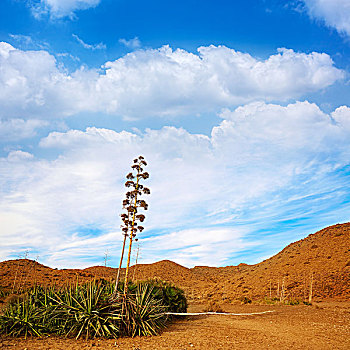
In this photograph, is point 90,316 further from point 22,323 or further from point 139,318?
point 22,323

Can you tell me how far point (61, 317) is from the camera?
8.91 metres

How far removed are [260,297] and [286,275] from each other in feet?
17.4

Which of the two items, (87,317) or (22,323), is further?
(22,323)

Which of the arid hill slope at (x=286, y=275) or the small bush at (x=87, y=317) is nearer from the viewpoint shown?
the small bush at (x=87, y=317)

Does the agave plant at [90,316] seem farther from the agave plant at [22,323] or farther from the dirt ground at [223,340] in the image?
the agave plant at [22,323]

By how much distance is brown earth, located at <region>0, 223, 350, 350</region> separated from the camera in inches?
328

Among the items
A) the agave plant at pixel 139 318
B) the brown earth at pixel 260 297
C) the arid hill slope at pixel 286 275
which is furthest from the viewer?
the arid hill slope at pixel 286 275

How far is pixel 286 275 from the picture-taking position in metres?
33.6

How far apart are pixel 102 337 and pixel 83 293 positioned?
1300 millimetres

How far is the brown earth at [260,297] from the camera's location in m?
8.34

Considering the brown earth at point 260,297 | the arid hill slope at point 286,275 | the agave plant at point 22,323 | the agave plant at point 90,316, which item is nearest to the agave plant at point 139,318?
the agave plant at point 90,316

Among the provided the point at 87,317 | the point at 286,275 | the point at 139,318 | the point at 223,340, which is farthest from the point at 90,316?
the point at 286,275

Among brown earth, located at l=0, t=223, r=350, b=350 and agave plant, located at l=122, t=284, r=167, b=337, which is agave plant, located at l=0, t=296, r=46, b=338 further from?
agave plant, located at l=122, t=284, r=167, b=337

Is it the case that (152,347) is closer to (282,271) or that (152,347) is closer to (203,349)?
(203,349)
